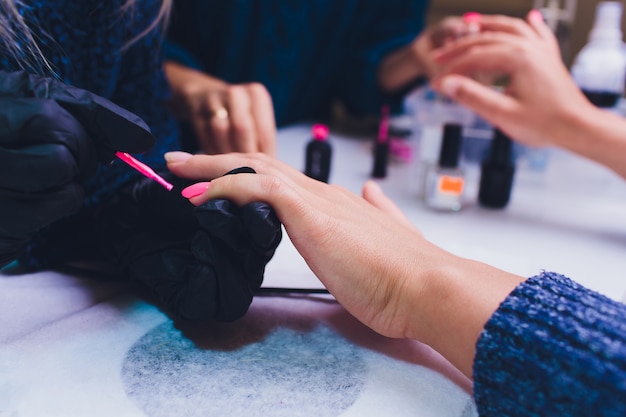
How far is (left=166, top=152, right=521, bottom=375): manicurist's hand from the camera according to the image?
39cm

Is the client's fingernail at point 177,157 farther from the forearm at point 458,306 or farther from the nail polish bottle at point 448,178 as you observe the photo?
the nail polish bottle at point 448,178

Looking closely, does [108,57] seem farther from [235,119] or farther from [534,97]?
[534,97]

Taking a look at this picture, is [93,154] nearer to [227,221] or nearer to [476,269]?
[227,221]

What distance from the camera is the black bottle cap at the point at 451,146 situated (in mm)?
757

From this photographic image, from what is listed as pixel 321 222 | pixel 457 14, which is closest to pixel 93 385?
pixel 321 222

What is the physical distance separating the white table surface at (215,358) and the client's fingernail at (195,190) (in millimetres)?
A: 115

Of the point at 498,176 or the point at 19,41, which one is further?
the point at 498,176

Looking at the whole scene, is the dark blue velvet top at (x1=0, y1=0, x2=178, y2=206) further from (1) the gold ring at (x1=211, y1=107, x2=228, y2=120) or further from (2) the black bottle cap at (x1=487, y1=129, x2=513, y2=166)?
(2) the black bottle cap at (x1=487, y1=129, x2=513, y2=166)

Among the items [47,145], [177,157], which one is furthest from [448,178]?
[47,145]

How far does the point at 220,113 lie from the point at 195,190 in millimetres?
334

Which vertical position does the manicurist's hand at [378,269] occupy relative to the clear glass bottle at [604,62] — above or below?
below

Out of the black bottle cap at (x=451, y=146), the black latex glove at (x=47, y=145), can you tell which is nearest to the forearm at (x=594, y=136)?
the black bottle cap at (x=451, y=146)

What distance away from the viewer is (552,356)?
1.09 ft

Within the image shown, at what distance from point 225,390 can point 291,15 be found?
2.77 ft
